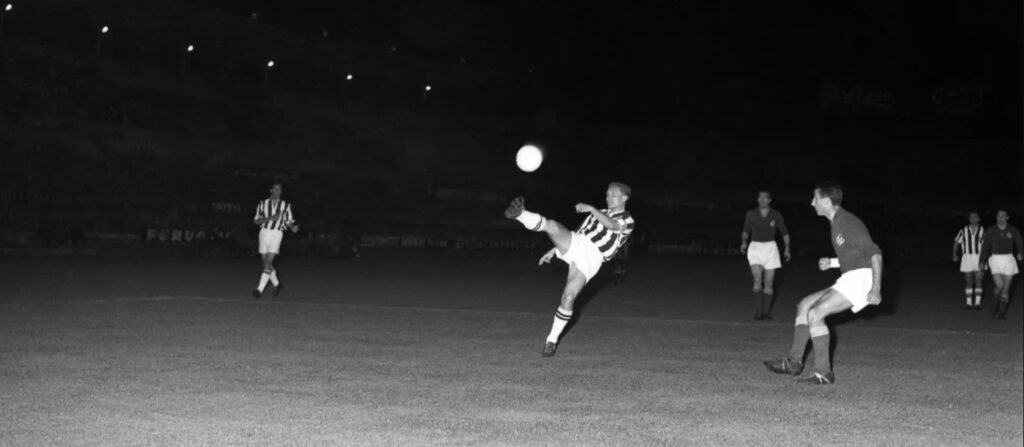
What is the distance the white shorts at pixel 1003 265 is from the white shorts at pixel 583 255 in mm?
11195

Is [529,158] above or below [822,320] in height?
above

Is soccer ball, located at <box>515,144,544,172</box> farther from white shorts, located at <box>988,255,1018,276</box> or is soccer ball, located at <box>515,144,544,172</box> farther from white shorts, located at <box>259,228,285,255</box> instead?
white shorts, located at <box>259,228,285,255</box>

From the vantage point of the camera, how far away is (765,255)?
1855 cm

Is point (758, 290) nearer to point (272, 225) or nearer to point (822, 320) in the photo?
point (822, 320)

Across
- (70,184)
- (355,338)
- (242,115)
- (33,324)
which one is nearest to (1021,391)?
(355,338)

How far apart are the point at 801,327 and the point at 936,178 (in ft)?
200

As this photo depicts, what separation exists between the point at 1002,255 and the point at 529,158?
44440mm

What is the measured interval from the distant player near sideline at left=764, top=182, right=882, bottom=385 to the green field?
31cm

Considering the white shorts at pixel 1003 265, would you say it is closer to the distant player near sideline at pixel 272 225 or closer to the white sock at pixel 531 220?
the white sock at pixel 531 220

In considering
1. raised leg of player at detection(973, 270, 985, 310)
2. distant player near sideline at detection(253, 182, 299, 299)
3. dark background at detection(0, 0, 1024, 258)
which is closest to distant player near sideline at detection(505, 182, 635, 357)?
distant player near sideline at detection(253, 182, 299, 299)

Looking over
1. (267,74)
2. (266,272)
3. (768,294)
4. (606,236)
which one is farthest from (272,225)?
(267,74)

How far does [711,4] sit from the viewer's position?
218ft

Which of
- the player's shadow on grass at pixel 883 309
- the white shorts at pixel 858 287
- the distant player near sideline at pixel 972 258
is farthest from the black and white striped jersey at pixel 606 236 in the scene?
the distant player near sideline at pixel 972 258

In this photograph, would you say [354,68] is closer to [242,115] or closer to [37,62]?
[242,115]
